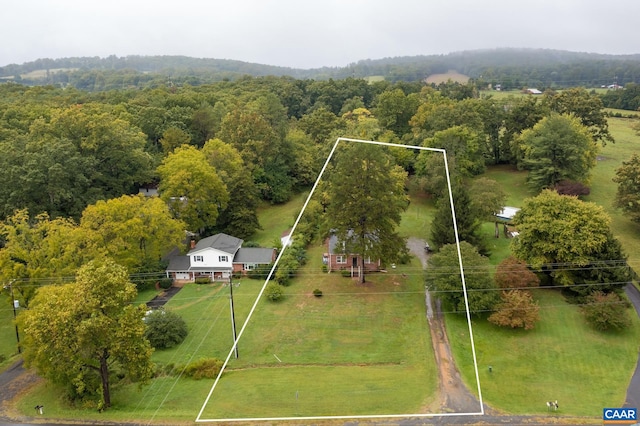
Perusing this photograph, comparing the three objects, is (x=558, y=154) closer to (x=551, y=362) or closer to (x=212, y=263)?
(x=551, y=362)

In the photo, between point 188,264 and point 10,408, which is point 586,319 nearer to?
point 188,264

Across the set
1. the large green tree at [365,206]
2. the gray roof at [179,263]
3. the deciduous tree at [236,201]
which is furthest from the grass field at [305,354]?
the deciduous tree at [236,201]

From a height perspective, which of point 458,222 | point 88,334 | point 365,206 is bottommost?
point 88,334

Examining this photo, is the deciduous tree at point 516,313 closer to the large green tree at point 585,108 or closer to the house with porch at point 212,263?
the house with porch at point 212,263

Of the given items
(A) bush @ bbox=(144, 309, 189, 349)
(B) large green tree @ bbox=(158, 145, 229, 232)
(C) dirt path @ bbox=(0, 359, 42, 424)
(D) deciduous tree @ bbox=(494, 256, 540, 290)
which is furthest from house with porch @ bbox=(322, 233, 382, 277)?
(C) dirt path @ bbox=(0, 359, 42, 424)

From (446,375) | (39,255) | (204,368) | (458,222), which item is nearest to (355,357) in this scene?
(446,375)

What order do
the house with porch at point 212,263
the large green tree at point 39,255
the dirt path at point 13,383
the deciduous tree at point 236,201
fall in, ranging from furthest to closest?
1. the deciduous tree at point 236,201
2. the house with porch at point 212,263
3. the large green tree at point 39,255
4. the dirt path at point 13,383
